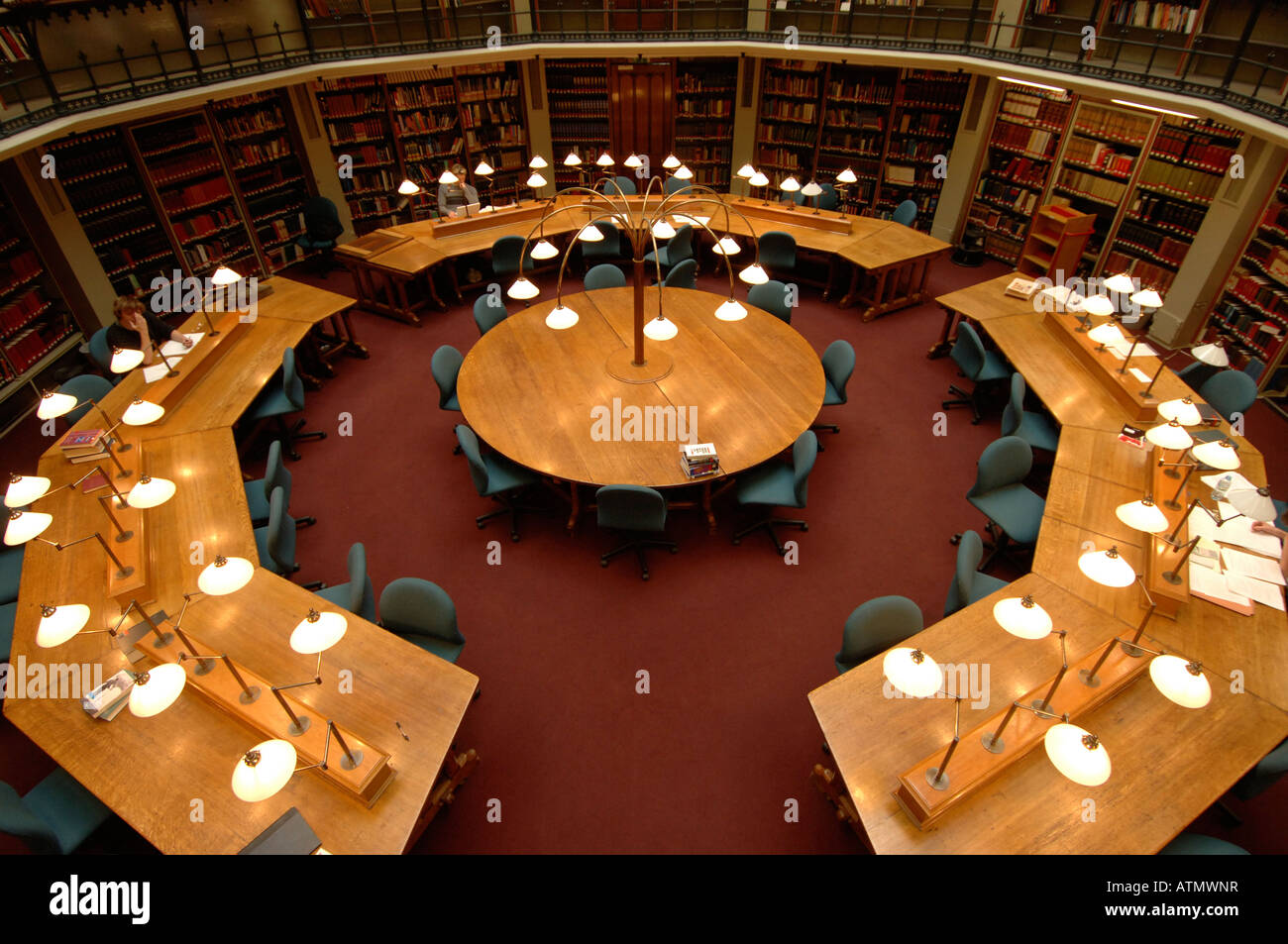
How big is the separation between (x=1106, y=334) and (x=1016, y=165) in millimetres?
4700

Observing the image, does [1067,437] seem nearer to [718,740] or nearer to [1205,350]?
[1205,350]

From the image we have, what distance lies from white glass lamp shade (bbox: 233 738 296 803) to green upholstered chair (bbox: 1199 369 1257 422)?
714cm

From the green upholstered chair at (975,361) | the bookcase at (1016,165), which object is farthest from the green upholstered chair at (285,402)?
the bookcase at (1016,165)

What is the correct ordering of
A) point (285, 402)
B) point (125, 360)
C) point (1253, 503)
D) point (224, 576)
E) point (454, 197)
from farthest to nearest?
point (454, 197), point (285, 402), point (125, 360), point (1253, 503), point (224, 576)

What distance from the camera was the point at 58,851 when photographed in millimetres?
3139

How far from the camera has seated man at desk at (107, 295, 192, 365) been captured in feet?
20.4

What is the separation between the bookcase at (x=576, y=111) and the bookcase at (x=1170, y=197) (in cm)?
766

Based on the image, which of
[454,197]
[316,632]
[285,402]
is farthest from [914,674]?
[454,197]

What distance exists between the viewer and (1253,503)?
4371 mm

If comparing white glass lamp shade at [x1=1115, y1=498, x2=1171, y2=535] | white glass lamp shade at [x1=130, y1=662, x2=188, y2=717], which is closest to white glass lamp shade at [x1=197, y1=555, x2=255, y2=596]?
white glass lamp shade at [x1=130, y1=662, x2=188, y2=717]

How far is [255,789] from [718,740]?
104 inches

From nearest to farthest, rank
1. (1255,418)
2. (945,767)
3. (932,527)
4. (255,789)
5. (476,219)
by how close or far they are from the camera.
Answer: (255,789), (945,767), (932,527), (1255,418), (476,219)

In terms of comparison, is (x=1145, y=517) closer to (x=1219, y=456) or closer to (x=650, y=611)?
(x=1219, y=456)

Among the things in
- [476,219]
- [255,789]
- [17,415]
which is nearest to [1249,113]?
[476,219]
